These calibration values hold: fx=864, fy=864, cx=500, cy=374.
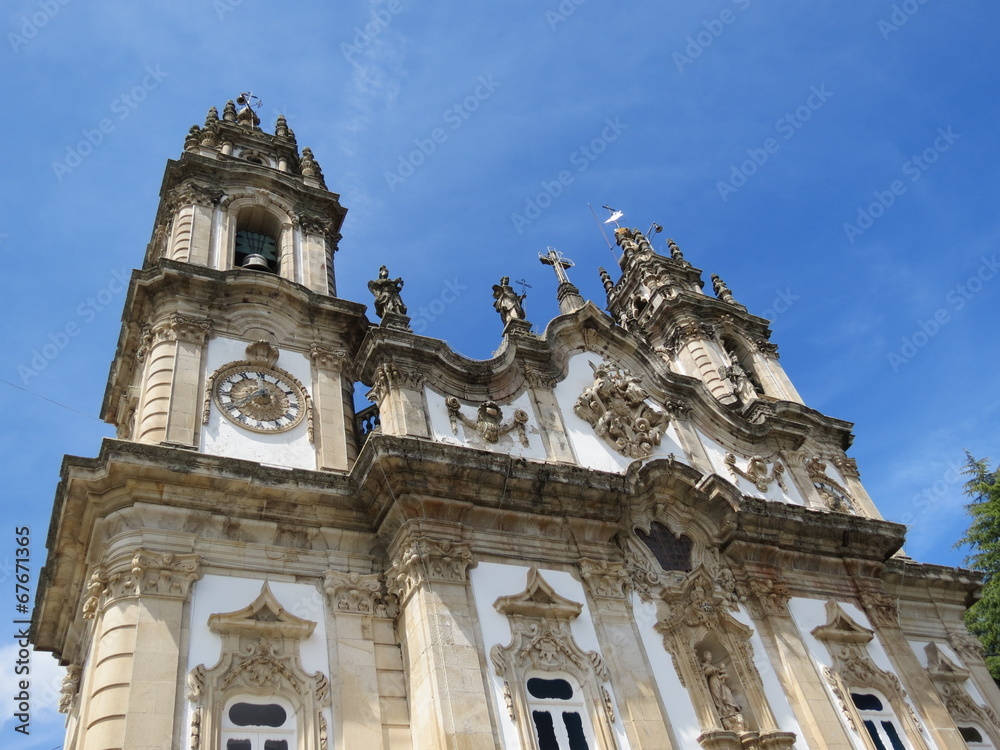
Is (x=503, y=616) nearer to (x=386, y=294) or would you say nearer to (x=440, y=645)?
(x=440, y=645)

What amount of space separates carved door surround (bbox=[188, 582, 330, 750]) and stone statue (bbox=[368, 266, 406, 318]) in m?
7.28

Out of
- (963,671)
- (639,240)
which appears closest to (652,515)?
(963,671)

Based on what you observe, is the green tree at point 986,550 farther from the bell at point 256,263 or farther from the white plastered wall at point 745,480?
the bell at point 256,263

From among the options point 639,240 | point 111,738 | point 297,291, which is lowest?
point 111,738

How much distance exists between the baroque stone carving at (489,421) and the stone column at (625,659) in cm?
329

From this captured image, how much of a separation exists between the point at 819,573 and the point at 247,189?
16837mm

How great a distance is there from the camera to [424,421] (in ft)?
55.3

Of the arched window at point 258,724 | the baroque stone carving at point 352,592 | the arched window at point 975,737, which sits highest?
the baroque stone carving at point 352,592

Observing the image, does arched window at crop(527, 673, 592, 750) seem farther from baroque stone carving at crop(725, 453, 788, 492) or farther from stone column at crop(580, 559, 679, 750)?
baroque stone carving at crop(725, 453, 788, 492)

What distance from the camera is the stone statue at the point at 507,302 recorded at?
2099 centimetres

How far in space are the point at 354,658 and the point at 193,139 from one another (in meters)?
16.4

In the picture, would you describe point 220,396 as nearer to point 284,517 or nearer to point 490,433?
point 284,517

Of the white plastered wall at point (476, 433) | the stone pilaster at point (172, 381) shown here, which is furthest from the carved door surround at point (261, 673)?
the white plastered wall at point (476, 433)

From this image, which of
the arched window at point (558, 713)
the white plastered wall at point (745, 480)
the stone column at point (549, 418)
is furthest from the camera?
the white plastered wall at point (745, 480)
